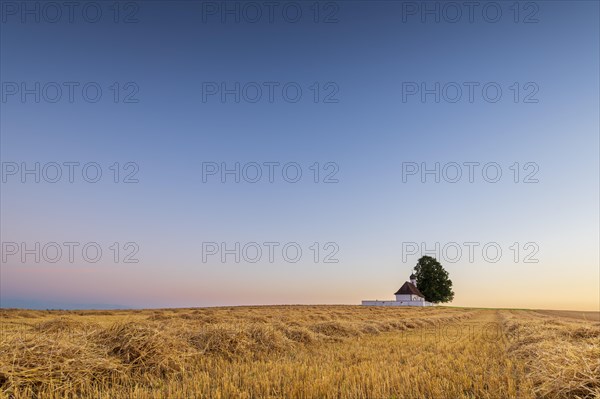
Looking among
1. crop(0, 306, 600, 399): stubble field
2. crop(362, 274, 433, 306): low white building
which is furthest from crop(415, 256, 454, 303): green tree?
crop(0, 306, 600, 399): stubble field

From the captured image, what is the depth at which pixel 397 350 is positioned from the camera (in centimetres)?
1129

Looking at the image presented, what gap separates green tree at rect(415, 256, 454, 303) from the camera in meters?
84.9

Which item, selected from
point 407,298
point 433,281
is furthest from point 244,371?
point 433,281

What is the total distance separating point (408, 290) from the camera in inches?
3221

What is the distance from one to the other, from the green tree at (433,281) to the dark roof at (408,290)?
7.98 feet

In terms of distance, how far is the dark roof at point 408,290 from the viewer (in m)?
81.4

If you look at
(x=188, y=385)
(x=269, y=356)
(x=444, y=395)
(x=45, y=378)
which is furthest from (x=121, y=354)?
(x=444, y=395)

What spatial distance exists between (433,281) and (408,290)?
7.21m

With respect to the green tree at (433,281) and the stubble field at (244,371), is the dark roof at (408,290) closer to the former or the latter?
the green tree at (433,281)

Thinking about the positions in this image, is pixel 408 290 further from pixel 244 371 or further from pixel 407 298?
pixel 244 371

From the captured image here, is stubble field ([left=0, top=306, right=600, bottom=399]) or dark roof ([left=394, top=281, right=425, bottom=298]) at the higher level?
stubble field ([left=0, top=306, right=600, bottom=399])

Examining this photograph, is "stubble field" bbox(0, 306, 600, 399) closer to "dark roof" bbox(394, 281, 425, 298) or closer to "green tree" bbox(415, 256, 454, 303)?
"dark roof" bbox(394, 281, 425, 298)

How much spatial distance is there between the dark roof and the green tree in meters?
2.43

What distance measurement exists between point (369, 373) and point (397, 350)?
168 inches
